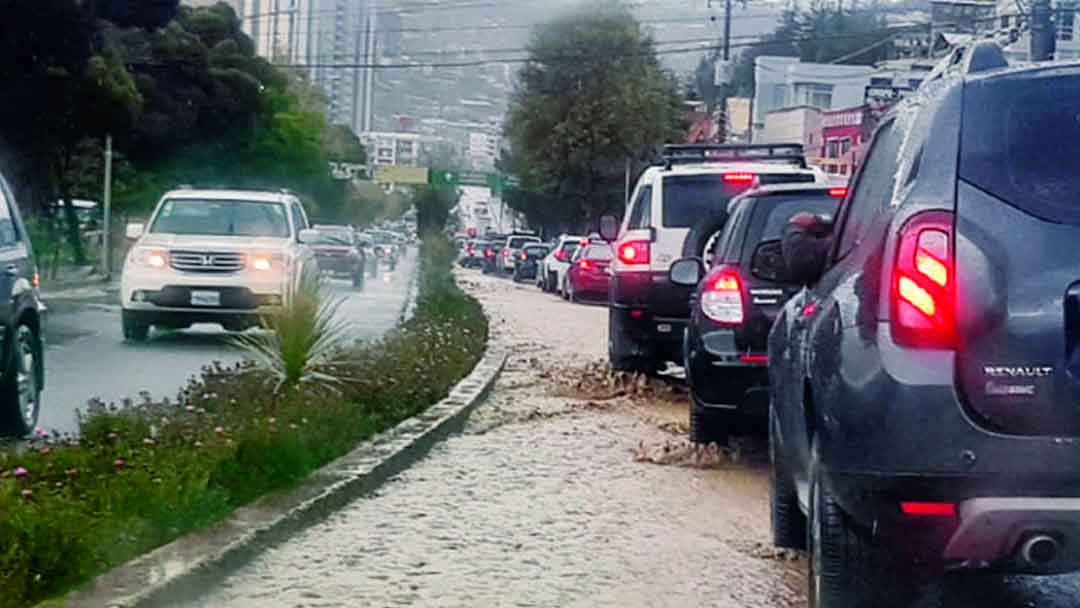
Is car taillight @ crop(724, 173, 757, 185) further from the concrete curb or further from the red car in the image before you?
the red car

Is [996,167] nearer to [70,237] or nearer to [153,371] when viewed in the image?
[153,371]

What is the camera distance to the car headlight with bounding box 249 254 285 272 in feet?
61.9

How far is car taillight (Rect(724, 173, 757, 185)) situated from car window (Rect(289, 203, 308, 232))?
6.92m

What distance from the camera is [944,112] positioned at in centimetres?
517

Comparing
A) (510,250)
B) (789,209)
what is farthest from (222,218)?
(510,250)

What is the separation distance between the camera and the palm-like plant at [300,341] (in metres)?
10.4

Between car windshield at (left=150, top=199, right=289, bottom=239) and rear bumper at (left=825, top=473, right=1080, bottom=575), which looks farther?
car windshield at (left=150, top=199, right=289, bottom=239)

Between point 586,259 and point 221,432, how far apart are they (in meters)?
26.8

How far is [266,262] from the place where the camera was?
18.9 meters

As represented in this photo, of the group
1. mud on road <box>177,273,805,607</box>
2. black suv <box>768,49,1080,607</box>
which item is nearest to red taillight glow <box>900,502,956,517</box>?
black suv <box>768,49,1080,607</box>

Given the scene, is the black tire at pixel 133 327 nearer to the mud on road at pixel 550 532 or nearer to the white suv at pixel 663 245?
the white suv at pixel 663 245

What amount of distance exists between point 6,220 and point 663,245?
5463 mm

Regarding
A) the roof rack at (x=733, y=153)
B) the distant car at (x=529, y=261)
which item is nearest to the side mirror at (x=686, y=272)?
the roof rack at (x=733, y=153)

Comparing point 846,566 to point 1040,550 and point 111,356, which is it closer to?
point 1040,550
